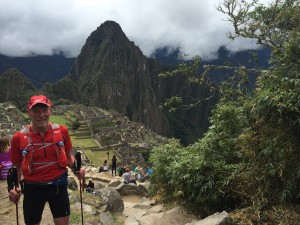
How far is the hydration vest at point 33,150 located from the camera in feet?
11.9

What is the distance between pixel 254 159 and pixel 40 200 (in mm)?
3706

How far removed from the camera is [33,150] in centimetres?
363

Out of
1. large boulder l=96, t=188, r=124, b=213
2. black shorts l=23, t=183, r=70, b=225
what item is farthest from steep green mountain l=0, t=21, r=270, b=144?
black shorts l=23, t=183, r=70, b=225

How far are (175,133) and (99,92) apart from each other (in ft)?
178

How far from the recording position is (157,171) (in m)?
8.80

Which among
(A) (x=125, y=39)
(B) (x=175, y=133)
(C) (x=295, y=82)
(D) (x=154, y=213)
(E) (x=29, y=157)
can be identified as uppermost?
(A) (x=125, y=39)

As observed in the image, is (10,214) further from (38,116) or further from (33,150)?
(38,116)

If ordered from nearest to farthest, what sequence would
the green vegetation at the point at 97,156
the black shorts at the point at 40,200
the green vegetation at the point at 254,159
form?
the black shorts at the point at 40,200
the green vegetation at the point at 254,159
the green vegetation at the point at 97,156

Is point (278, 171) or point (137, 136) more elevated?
point (278, 171)

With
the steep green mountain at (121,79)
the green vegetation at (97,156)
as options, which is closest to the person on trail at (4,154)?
the green vegetation at (97,156)

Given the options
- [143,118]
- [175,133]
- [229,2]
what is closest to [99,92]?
[143,118]

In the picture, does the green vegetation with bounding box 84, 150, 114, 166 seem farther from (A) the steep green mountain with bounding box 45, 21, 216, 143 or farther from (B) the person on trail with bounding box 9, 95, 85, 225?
(A) the steep green mountain with bounding box 45, 21, 216, 143

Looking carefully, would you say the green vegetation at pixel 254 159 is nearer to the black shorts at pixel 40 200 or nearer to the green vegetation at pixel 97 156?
the black shorts at pixel 40 200

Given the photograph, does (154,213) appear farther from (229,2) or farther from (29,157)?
(229,2)
